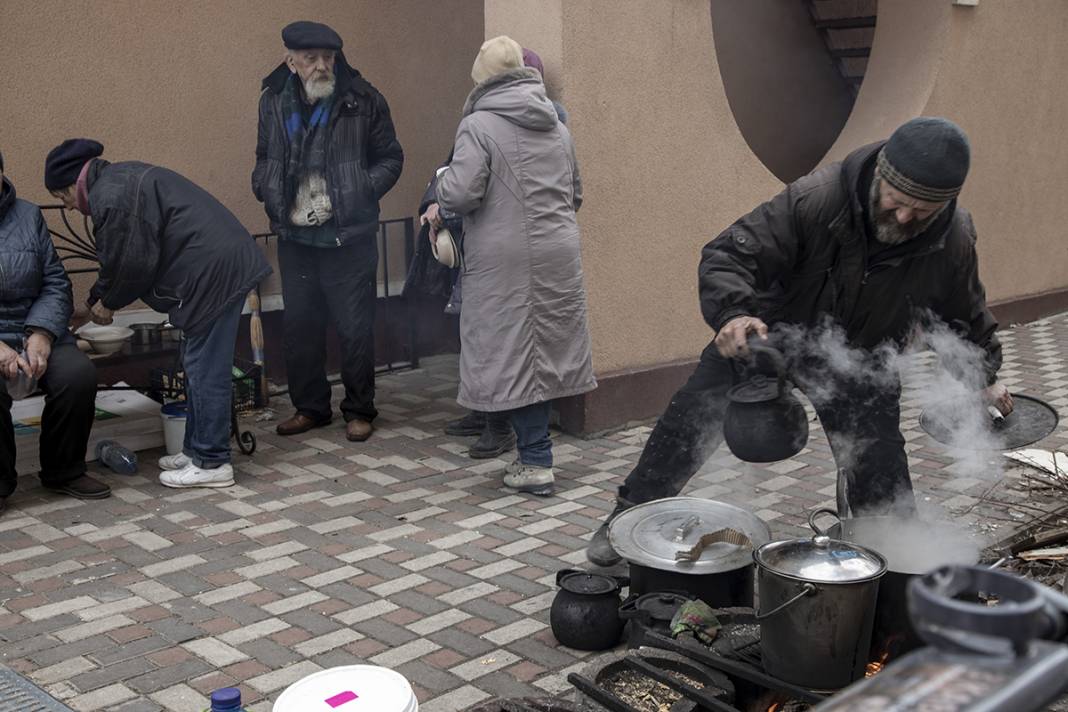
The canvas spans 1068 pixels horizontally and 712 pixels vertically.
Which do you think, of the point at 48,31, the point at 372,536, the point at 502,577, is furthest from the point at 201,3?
the point at 502,577

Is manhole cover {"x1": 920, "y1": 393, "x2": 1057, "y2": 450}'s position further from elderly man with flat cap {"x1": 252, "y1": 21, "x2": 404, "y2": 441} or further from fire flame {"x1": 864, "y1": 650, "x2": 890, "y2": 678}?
elderly man with flat cap {"x1": 252, "y1": 21, "x2": 404, "y2": 441}

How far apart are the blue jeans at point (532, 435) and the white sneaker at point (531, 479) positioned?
31 millimetres

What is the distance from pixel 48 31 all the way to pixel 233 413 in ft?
8.67

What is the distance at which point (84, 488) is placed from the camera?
5773 mm

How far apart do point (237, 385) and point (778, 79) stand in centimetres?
616

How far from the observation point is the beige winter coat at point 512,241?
5.70 m

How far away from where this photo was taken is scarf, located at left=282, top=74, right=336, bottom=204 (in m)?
6.64

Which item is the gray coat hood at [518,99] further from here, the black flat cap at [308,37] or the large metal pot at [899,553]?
the large metal pot at [899,553]

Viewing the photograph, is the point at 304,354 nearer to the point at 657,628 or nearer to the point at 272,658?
the point at 272,658

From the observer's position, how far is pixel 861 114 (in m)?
9.15

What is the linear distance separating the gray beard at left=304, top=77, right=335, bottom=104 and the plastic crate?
6.05ft

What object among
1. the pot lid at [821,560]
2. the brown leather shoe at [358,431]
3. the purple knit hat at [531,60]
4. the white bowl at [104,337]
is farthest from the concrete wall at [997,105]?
the pot lid at [821,560]

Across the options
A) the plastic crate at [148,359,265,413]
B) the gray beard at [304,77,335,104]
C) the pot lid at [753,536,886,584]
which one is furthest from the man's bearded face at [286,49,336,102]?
the pot lid at [753,536,886,584]

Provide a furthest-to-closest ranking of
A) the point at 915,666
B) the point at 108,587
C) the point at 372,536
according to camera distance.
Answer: the point at 372,536 < the point at 108,587 < the point at 915,666
